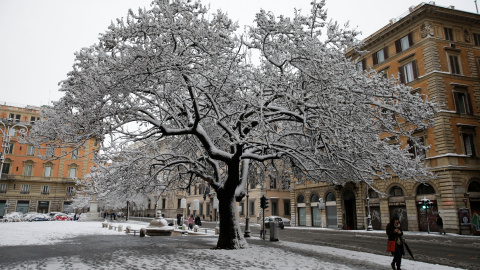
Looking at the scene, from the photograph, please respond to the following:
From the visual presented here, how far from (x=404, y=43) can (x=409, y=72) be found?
3.21 meters

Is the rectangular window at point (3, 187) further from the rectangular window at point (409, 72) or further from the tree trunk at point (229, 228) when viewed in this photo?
the rectangular window at point (409, 72)

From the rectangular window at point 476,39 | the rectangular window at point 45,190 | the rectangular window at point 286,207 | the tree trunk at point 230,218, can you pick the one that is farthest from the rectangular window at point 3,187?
the rectangular window at point 476,39

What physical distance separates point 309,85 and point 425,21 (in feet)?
83.9

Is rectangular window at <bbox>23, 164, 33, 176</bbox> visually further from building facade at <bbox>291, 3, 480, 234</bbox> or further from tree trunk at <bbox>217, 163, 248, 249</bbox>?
tree trunk at <bbox>217, 163, 248, 249</bbox>

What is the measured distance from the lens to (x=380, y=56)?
115ft

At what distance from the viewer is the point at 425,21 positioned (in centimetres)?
3005

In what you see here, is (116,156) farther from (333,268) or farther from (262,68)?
(333,268)

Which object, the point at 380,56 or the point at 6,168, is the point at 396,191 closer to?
the point at 380,56

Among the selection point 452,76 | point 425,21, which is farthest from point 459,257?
point 425,21

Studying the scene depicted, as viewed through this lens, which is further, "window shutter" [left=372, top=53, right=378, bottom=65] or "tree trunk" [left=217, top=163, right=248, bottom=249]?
"window shutter" [left=372, top=53, right=378, bottom=65]

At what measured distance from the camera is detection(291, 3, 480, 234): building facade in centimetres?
2677

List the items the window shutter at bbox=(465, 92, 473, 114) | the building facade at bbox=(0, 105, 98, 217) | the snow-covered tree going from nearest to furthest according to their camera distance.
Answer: the snow-covered tree < the window shutter at bbox=(465, 92, 473, 114) < the building facade at bbox=(0, 105, 98, 217)

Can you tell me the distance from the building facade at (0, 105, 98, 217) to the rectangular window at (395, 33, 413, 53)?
53488mm

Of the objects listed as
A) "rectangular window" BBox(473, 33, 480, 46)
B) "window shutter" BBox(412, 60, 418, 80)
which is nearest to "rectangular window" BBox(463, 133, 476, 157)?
"window shutter" BBox(412, 60, 418, 80)
